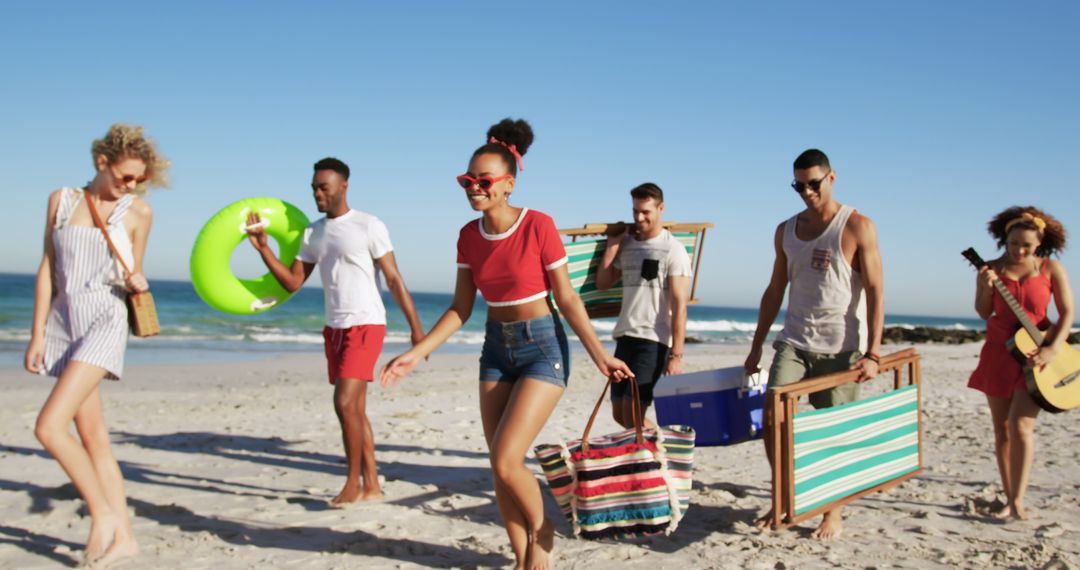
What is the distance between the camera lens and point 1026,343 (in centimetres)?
459

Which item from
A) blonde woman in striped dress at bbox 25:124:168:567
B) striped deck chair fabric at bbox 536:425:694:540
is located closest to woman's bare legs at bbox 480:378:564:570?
striped deck chair fabric at bbox 536:425:694:540

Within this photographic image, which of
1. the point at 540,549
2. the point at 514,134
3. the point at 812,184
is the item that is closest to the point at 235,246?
the point at 514,134

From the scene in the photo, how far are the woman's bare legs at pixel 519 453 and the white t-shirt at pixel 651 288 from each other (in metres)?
1.63

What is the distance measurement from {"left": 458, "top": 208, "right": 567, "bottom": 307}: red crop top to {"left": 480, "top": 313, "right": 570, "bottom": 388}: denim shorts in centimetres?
11

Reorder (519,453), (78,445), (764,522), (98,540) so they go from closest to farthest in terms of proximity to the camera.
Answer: (519,453)
(78,445)
(98,540)
(764,522)

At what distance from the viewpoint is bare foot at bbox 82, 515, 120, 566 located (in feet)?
12.2

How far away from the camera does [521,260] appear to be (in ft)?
11.3

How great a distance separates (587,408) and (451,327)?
18.9ft

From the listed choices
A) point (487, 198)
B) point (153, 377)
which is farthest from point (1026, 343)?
point (153, 377)

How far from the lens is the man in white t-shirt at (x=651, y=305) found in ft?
16.3

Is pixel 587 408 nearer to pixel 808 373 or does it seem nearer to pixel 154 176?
pixel 808 373

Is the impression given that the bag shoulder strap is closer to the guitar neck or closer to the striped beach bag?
the striped beach bag

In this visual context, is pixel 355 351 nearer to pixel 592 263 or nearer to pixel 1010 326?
pixel 592 263

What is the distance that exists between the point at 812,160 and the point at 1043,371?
1.79 meters
